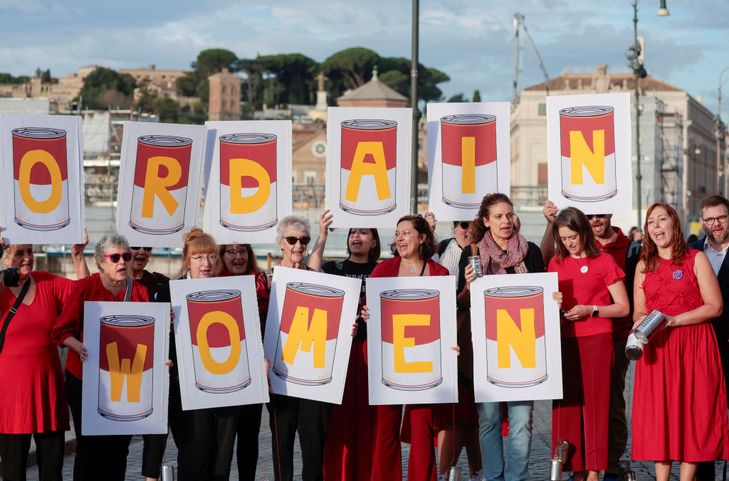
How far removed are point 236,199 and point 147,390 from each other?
4.99 feet

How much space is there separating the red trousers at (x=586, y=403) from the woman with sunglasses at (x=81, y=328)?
100 inches

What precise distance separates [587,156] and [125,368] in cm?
322

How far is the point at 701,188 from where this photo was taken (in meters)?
110

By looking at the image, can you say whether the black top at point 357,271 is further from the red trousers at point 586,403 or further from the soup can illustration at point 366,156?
the red trousers at point 586,403

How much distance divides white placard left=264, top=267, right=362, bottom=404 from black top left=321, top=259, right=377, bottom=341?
0.19 meters

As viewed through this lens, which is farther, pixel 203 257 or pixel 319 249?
pixel 319 249

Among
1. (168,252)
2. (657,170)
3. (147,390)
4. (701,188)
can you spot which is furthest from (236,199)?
(701,188)

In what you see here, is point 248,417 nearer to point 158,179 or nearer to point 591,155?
point 158,179

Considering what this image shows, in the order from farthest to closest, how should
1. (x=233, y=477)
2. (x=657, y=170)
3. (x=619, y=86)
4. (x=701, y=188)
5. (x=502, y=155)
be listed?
(x=619, y=86) → (x=701, y=188) → (x=657, y=170) → (x=233, y=477) → (x=502, y=155)

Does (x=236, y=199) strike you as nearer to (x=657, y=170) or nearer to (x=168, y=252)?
(x=168, y=252)

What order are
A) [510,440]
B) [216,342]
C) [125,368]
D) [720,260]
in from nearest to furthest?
[125,368], [216,342], [510,440], [720,260]

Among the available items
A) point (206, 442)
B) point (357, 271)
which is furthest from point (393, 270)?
point (206, 442)

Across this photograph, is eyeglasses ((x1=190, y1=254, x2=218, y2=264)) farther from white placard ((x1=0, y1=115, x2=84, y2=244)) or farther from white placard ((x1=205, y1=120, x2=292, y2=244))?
white placard ((x1=0, y1=115, x2=84, y2=244))

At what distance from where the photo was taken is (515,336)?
8.42m
